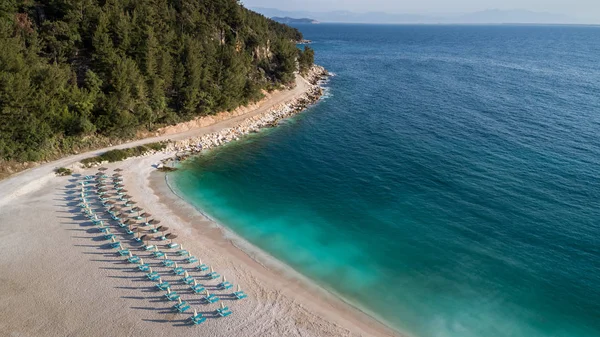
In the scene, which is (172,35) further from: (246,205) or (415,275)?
(415,275)

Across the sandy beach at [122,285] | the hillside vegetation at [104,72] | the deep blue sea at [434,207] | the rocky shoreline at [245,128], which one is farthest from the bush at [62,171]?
the deep blue sea at [434,207]

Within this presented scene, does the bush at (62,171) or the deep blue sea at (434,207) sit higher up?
the bush at (62,171)

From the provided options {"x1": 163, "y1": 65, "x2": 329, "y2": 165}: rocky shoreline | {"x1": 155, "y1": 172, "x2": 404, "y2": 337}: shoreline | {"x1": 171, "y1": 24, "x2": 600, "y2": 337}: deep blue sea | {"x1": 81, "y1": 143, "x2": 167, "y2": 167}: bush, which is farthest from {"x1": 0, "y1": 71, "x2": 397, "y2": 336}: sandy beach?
{"x1": 163, "y1": 65, "x2": 329, "y2": 165}: rocky shoreline

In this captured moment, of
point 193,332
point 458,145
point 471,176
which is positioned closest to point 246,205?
point 193,332

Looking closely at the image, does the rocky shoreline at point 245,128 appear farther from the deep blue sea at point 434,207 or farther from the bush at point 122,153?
the deep blue sea at point 434,207

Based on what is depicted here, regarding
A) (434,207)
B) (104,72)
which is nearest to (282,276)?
(434,207)

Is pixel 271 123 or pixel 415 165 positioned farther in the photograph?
pixel 271 123
